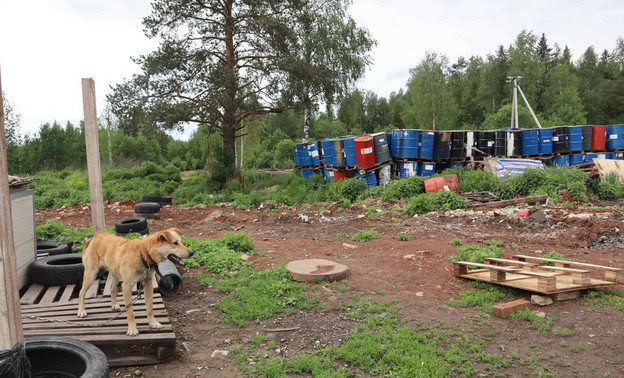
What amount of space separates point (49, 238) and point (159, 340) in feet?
17.3

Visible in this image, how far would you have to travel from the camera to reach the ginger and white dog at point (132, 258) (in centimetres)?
436

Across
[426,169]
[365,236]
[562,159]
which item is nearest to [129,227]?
[365,236]

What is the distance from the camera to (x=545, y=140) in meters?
19.2

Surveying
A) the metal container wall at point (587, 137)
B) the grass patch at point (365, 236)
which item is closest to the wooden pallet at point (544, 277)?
the grass patch at point (365, 236)

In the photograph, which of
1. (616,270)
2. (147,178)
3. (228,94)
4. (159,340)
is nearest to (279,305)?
(159,340)

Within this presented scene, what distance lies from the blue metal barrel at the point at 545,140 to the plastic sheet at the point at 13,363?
2061 cm

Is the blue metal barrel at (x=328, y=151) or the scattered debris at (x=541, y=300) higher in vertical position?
the blue metal barrel at (x=328, y=151)

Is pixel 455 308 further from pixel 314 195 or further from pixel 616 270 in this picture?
pixel 314 195

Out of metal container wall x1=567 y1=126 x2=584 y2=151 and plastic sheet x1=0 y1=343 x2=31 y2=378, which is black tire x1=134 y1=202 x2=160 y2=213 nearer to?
plastic sheet x1=0 y1=343 x2=31 y2=378

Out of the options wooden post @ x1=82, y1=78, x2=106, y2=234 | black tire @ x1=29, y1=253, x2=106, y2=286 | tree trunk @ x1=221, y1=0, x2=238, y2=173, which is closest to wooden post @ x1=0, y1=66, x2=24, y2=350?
black tire @ x1=29, y1=253, x2=106, y2=286

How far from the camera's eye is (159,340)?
4219mm

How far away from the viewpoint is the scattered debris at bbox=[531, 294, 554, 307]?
18.2 feet

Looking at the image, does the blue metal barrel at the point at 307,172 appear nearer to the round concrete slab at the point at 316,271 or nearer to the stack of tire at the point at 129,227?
the stack of tire at the point at 129,227

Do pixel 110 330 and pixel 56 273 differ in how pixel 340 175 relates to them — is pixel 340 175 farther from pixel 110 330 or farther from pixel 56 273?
pixel 110 330
